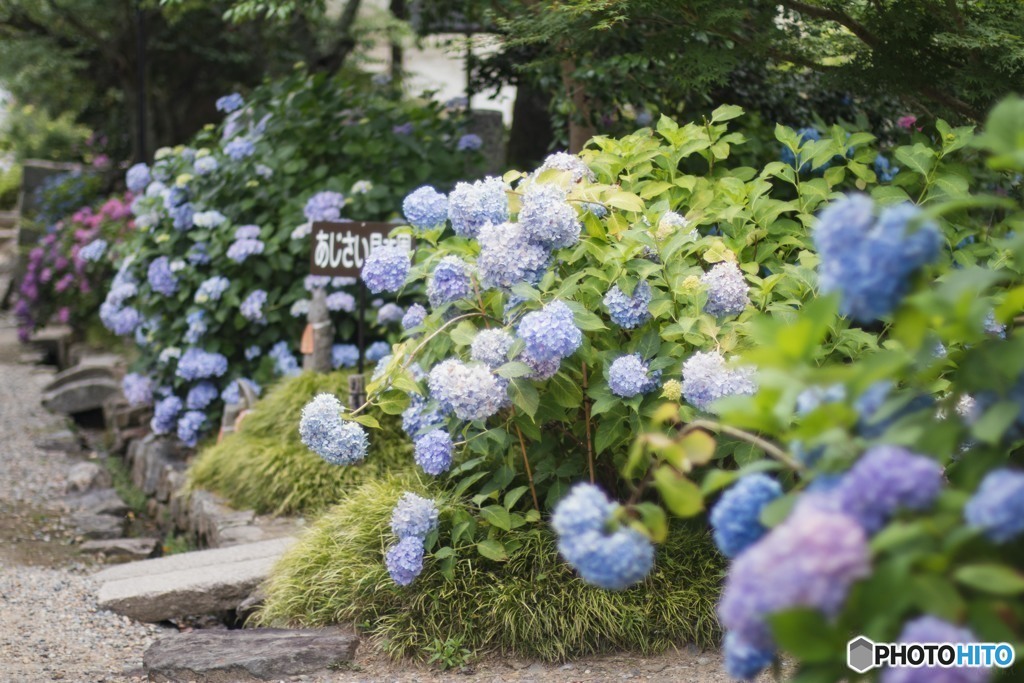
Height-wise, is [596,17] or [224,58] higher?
[596,17]

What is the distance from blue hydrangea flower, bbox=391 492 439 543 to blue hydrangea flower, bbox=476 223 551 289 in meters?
0.62

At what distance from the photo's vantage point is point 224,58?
9.62 meters

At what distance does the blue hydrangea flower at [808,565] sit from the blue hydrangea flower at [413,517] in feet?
5.84

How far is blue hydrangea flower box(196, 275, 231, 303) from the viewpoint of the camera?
16.5 feet

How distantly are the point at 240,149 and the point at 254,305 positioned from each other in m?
0.86

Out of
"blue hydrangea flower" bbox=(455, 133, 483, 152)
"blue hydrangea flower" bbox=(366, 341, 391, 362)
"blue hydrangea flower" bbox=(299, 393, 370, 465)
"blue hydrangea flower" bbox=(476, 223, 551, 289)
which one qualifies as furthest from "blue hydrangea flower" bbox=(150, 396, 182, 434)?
"blue hydrangea flower" bbox=(476, 223, 551, 289)

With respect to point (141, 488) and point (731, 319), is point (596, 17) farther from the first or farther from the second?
point (141, 488)

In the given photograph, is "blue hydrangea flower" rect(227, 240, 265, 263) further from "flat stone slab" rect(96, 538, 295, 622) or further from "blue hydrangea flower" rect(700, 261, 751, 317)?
"blue hydrangea flower" rect(700, 261, 751, 317)

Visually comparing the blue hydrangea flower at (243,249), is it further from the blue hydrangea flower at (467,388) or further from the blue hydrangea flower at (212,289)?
the blue hydrangea flower at (467,388)

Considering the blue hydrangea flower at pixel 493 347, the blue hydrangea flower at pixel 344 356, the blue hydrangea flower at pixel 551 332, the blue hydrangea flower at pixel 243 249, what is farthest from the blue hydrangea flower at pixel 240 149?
the blue hydrangea flower at pixel 551 332

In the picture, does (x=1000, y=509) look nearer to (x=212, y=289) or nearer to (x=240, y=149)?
(x=212, y=289)

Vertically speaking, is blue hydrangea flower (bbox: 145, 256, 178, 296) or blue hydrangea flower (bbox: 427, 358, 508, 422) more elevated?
blue hydrangea flower (bbox: 427, 358, 508, 422)

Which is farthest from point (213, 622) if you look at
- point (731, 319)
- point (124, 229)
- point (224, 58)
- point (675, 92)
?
point (224, 58)

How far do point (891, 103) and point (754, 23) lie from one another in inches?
49.1
